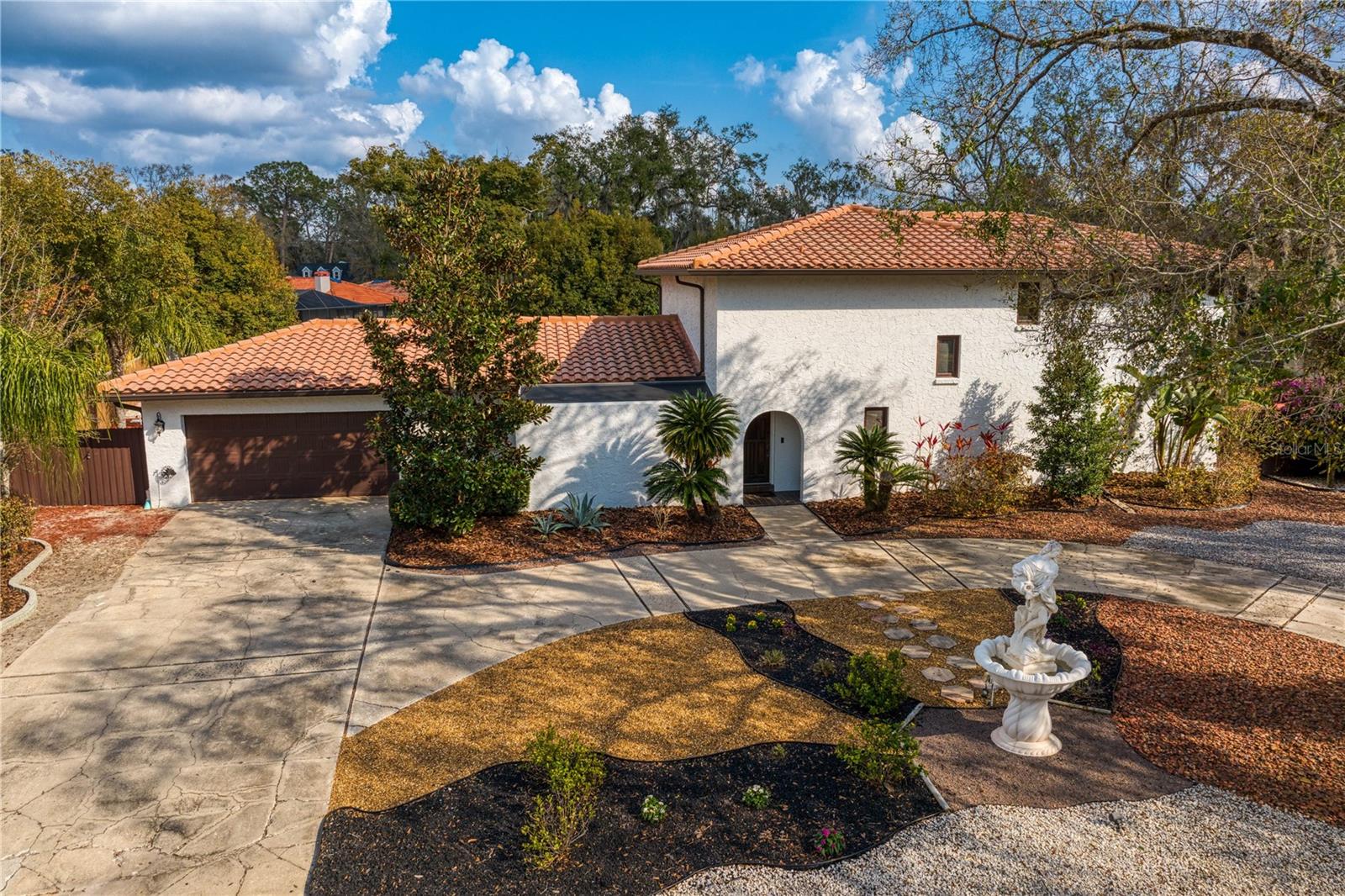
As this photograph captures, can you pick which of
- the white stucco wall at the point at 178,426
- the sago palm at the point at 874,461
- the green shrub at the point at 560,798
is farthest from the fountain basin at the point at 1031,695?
the white stucco wall at the point at 178,426

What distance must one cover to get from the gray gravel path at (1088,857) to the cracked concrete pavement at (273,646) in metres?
4.00

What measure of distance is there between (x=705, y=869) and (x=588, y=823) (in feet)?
3.35

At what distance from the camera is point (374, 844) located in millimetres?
6297

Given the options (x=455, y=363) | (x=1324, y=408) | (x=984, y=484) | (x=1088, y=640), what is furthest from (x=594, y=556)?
Result: (x=1324, y=408)

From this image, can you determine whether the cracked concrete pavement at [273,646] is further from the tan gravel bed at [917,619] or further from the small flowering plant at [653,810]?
the small flowering plant at [653,810]

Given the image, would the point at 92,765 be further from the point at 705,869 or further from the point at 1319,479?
the point at 1319,479

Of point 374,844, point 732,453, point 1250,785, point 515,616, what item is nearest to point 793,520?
point 732,453

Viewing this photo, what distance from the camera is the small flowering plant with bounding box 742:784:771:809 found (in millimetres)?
6676

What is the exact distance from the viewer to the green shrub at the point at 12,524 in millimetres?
12664

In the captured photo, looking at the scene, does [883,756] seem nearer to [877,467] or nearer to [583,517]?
[583,517]

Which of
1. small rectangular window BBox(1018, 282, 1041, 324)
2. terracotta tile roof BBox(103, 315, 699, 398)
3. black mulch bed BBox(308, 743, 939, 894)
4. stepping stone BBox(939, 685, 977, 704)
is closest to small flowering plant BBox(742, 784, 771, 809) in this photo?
black mulch bed BBox(308, 743, 939, 894)

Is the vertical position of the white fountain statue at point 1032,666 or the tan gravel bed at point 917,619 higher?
the white fountain statue at point 1032,666

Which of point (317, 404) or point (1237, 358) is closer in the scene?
point (1237, 358)

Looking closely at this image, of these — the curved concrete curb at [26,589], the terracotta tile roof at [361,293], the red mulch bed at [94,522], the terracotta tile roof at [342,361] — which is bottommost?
the curved concrete curb at [26,589]
